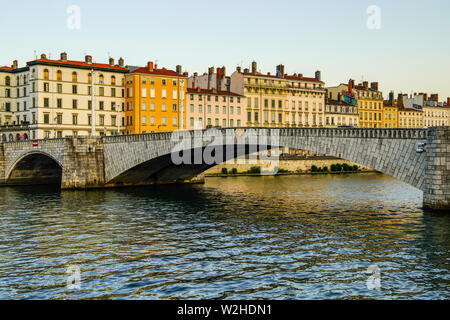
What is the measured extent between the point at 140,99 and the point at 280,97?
29.7 metres

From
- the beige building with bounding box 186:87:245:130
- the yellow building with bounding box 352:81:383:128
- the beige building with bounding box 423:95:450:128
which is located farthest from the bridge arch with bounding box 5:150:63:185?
the beige building with bounding box 423:95:450:128

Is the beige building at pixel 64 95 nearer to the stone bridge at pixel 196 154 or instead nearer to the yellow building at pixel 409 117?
the stone bridge at pixel 196 154

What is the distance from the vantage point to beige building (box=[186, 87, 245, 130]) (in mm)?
90375

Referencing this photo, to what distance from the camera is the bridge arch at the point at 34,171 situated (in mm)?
64375

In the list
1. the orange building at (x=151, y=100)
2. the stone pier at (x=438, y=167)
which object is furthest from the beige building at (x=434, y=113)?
the stone pier at (x=438, y=167)

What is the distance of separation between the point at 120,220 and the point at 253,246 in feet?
37.6

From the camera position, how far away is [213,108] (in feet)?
306

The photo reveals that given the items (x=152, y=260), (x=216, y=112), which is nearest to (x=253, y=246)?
Answer: (x=152, y=260)

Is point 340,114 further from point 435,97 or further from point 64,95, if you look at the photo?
point 64,95

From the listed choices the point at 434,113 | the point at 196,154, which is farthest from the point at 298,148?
the point at 434,113

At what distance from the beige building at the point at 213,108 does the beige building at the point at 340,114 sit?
76.5 feet

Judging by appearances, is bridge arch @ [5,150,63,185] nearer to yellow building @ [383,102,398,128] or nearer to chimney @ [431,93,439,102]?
yellow building @ [383,102,398,128]

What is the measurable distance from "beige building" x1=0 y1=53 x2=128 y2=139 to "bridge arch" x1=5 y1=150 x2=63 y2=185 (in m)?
12.1
